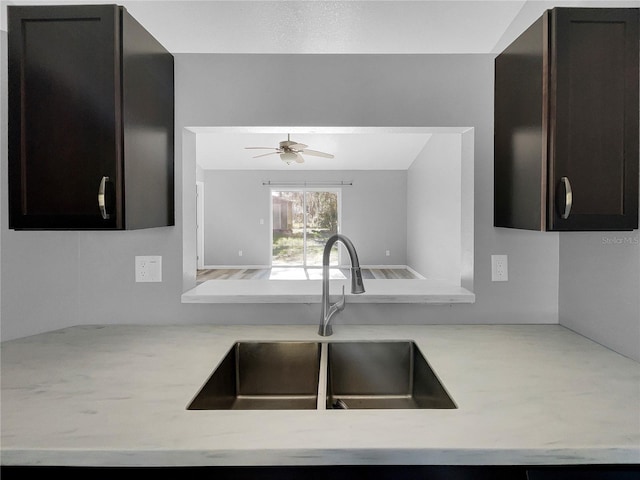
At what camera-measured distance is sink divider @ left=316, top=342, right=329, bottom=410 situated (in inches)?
40.7

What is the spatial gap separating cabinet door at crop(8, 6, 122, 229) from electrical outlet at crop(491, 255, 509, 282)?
1467 mm

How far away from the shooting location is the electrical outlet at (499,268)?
1631 millimetres

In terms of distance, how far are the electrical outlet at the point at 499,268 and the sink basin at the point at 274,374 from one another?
83cm

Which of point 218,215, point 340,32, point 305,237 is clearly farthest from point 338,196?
point 340,32

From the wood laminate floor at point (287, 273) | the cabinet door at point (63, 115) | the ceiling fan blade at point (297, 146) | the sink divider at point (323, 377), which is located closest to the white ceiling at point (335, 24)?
the cabinet door at point (63, 115)

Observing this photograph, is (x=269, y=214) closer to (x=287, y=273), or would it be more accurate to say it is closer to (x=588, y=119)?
(x=287, y=273)

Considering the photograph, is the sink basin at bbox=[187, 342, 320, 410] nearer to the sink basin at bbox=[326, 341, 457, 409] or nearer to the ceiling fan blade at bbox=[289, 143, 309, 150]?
the sink basin at bbox=[326, 341, 457, 409]

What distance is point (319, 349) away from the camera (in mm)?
1396

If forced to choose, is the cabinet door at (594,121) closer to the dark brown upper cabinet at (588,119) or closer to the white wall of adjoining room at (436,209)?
the dark brown upper cabinet at (588,119)

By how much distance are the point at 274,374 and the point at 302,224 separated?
7.64 meters

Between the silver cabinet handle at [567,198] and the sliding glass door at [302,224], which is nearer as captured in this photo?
the silver cabinet handle at [567,198]

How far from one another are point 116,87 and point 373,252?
803cm

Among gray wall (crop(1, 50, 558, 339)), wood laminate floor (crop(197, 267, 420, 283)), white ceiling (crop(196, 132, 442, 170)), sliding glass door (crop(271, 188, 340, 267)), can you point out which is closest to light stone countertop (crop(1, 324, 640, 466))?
gray wall (crop(1, 50, 558, 339))

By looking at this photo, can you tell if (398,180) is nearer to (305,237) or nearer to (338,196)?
(338,196)
